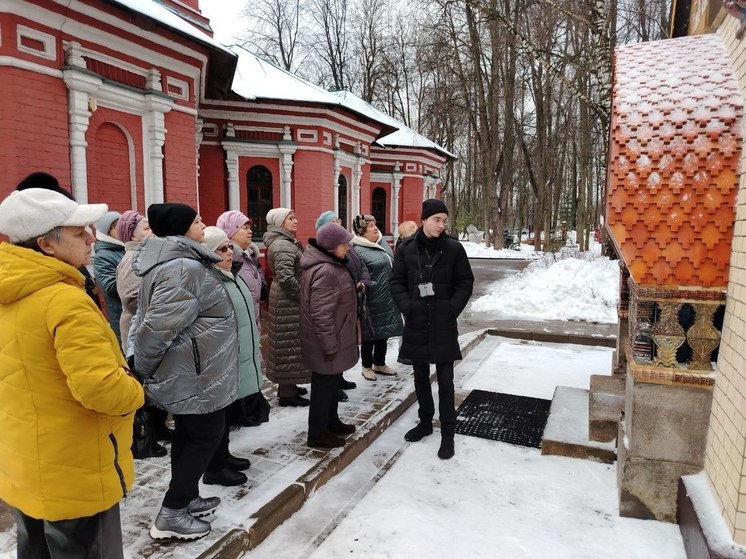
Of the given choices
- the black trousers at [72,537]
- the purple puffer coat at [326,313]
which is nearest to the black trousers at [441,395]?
the purple puffer coat at [326,313]

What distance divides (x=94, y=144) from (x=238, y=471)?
5.56m

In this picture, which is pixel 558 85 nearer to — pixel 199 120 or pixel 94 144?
pixel 199 120

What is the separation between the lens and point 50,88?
6.13 m

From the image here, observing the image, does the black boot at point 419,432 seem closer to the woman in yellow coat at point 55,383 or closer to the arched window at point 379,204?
the woman in yellow coat at point 55,383

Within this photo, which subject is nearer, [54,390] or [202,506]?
[54,390]

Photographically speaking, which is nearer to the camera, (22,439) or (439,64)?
(22,439)

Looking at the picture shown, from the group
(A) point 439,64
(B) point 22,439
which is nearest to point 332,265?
(B) point 22,439

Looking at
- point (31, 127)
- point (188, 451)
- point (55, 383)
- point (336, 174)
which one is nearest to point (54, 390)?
point (55, 383)

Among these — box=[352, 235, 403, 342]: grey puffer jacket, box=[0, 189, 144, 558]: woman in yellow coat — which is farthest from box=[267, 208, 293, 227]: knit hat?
box=[0, 189, 144, 558]: woman in yellow coat

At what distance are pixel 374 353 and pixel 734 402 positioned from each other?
3.64 metres

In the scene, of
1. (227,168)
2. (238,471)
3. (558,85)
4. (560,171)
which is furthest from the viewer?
(560,171)

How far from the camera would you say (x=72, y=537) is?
73.4 inches

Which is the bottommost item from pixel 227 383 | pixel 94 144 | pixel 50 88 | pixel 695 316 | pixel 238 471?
pixel 238 471

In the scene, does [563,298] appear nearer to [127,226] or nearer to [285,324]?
[285,324]
